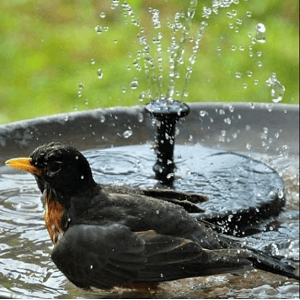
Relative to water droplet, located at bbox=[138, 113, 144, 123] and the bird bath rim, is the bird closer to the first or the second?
the bird bath rim

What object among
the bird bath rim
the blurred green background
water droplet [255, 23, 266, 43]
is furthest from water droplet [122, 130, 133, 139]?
the blurred green background

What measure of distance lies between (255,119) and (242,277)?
63.4 inches

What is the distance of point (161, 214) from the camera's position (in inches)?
123

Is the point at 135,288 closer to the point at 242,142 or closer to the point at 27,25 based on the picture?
the point at 242,142

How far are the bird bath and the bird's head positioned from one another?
1.17 feet

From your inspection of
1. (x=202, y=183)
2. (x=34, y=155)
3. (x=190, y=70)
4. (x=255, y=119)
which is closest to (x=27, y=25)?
(x=190, y=70)

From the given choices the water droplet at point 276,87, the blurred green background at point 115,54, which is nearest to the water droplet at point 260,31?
the blurred green background at point 115,54

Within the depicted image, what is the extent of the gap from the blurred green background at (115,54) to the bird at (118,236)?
3.52 m

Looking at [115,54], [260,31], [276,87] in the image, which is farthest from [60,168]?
[115,54]

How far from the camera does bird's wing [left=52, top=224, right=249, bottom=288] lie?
297cm

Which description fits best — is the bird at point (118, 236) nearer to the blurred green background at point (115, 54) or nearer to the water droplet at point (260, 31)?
the water droplet at point (260, 31)

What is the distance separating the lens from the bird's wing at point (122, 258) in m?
2.97

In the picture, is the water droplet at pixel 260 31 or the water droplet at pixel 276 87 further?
the water droplet at pixel 276 87

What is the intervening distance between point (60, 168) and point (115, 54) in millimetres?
4689
